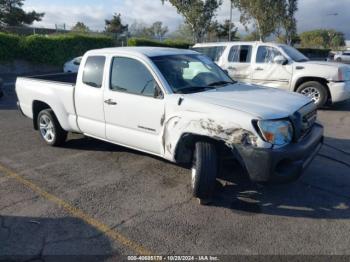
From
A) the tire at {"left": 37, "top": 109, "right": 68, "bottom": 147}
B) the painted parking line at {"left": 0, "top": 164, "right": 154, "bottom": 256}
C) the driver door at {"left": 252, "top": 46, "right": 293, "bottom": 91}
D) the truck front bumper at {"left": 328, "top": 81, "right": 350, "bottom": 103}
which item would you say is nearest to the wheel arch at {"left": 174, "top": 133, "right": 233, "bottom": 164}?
the painted parking line at {"left": 0, "top": 164, "right": 154, "bottom": 256}

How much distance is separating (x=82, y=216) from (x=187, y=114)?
1.66 m

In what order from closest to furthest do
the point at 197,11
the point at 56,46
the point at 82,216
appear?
the point at 82,216
the point at 56,46
the point at 197,11

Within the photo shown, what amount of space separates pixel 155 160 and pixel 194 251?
2.48 meters

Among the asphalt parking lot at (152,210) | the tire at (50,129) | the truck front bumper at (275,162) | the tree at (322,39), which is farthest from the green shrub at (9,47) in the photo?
the tree at (322,39)

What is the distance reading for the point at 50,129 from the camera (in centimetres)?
656

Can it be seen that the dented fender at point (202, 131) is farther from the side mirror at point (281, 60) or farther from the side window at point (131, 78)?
the side mirror at point (281, 60)

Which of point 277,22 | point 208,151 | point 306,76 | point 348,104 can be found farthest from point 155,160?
point 277,22

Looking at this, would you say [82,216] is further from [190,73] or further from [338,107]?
[338,107]

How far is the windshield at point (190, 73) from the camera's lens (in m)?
4.76

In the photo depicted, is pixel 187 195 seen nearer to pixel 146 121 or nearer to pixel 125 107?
pixel 146 121

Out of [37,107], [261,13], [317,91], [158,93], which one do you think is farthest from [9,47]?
[261,13]

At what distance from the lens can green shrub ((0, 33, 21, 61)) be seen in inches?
749

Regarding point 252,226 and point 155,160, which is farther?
point 155,160

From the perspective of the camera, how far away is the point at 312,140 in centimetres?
427
